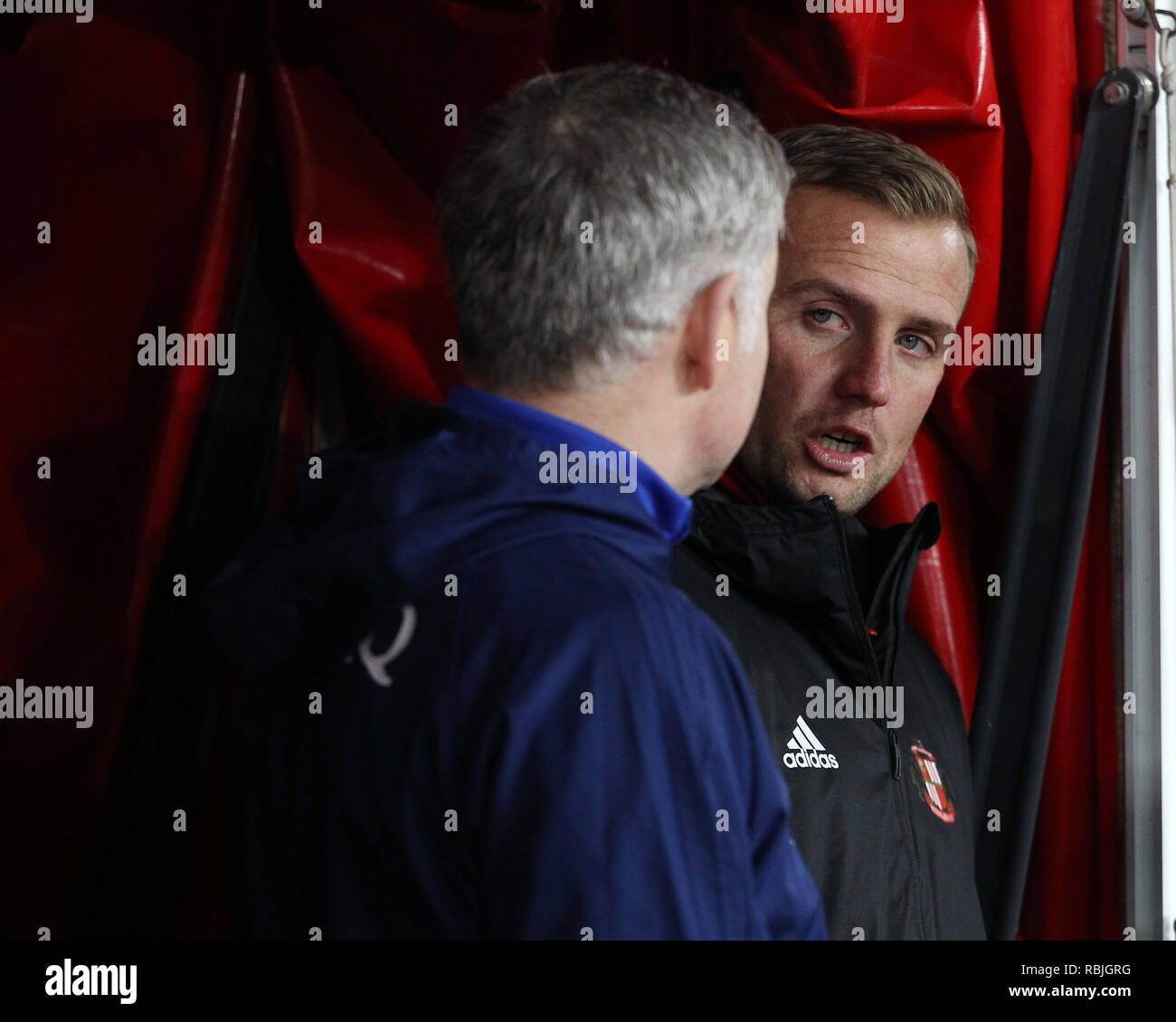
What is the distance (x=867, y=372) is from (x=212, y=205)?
74cm

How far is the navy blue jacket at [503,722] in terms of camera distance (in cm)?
66

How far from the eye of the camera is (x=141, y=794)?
1303 millimetres

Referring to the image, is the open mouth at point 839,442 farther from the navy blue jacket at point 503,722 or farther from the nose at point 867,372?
the navy blue jacket at point 503,722

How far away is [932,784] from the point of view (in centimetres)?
126

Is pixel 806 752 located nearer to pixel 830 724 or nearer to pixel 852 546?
pixel 830 724

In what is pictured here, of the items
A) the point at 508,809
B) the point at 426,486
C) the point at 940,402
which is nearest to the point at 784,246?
the point at 940,402

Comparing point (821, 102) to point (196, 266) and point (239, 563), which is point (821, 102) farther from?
point (239, 563)

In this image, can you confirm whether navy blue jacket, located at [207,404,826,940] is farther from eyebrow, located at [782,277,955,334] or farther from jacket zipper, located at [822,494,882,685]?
eyebrow, located at [782,277,955,334]

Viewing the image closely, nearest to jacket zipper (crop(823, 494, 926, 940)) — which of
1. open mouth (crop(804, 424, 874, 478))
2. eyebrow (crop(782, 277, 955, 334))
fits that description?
open mouth (crop(804, 424, 874, 478))

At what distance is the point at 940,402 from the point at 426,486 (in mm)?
956

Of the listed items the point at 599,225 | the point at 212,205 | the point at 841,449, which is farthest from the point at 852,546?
the point at 212,205

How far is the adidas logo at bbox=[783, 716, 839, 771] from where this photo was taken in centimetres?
110

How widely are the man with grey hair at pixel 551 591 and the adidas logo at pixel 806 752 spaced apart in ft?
1.04
